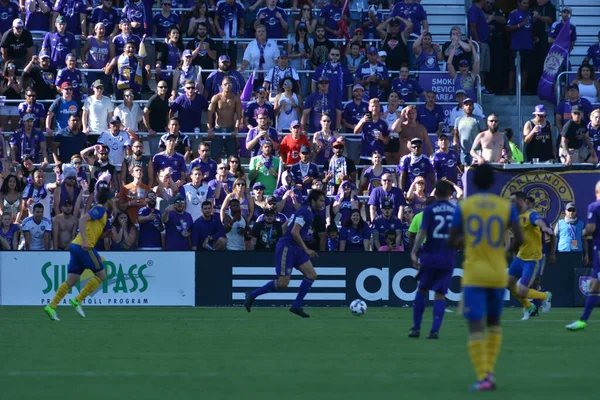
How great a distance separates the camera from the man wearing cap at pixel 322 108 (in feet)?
76.7

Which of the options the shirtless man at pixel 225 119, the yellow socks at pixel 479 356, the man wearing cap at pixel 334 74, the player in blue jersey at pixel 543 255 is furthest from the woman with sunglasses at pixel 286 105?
the yellow socks at pixel 479 356

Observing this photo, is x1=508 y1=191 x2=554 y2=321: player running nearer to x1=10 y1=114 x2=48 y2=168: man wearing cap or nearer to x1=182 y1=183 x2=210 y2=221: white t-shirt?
x1=182 y1=183 x2=210 y2=221: white t-shirt

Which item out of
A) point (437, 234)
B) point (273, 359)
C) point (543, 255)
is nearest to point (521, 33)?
point (543, 255)

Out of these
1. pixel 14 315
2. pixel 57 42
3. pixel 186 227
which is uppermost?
pixel 57 42

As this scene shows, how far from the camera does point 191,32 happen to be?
983 inches

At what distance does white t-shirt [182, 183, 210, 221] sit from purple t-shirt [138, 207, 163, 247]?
24.9 inches

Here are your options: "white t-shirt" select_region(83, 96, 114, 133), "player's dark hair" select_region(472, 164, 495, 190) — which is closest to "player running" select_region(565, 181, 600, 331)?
"player's dark hair" select_region(472, 164, 495, 190)

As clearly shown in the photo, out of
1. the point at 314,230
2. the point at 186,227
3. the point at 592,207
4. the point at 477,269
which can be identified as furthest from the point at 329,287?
the point at 477,269

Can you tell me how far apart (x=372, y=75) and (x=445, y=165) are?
122 inches

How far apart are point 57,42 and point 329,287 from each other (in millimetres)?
8024

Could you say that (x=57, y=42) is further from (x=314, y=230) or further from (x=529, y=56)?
(x=529, y=56)

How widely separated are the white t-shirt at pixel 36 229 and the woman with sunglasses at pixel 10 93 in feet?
9.57

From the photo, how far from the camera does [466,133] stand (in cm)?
2311

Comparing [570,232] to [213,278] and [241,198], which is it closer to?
[241,198]
